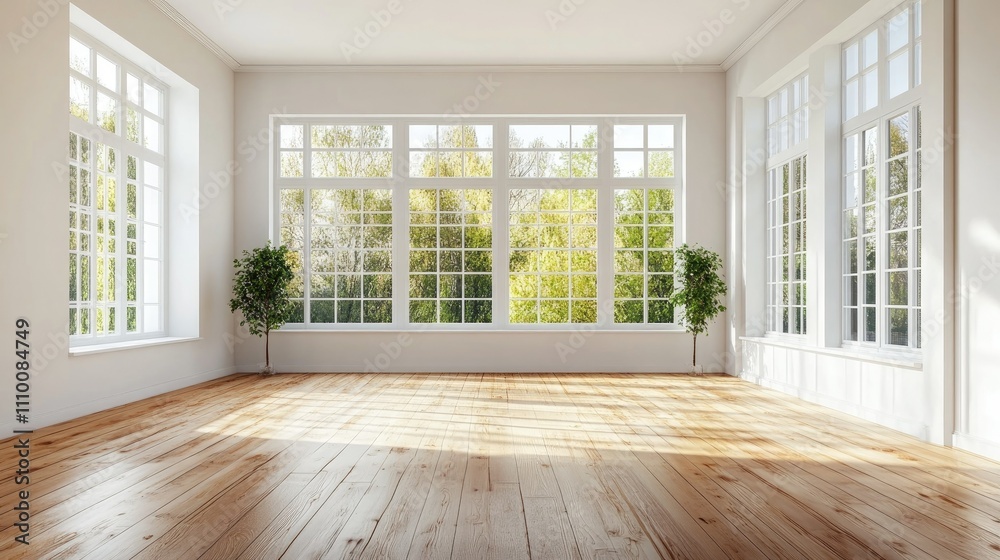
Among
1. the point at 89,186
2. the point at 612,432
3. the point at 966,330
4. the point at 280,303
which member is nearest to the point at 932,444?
the point at 966,330

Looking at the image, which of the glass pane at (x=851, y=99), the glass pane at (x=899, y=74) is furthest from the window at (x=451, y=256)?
the glass pane at (x=899, y=74)

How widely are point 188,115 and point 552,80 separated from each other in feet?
13.2

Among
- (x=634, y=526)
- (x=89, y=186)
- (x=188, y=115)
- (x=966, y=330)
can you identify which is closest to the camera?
(x=634, y=526)

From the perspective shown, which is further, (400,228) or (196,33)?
(400,228)

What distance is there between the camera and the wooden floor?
2.25 metres

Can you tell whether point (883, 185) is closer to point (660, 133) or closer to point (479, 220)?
point (660, 133)

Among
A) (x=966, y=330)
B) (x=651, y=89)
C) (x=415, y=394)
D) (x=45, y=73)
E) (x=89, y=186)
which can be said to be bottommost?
(x=415, y=394)

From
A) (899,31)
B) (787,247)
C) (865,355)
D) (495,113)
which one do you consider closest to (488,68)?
(495,113)

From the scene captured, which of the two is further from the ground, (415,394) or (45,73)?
(45,73)

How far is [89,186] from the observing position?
540 centimetres

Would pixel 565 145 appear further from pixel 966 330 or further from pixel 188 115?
pixel 966 330

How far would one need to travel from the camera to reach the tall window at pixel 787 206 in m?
6.27

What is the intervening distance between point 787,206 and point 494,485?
16.2ft

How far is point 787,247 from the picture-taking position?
6.58 metres
